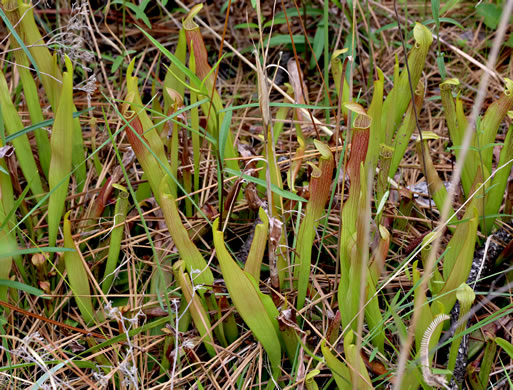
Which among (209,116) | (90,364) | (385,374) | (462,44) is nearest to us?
(385,374)

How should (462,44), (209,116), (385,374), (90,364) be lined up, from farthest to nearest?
1. (462,44)
2. (209,116)
3. (90,364)
4. (385,374)

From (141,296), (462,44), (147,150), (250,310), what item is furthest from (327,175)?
(462,44)

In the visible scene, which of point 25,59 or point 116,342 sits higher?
point 25,59

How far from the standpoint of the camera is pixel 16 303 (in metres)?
1.32

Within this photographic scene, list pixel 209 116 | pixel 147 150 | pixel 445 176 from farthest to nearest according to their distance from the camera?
1. pixel 445 176
2. pixel 209 116
3. pixel 147 150

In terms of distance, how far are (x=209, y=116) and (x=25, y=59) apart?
1.70 ft

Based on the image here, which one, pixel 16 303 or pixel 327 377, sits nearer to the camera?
pixel 327 377

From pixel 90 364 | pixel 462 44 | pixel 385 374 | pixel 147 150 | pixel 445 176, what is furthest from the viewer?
pixel 462 44

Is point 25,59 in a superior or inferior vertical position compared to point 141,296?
superior

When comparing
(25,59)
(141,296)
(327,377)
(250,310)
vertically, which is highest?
(25,59)

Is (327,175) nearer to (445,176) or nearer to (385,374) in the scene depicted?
(385,374)

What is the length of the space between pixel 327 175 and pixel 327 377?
0.45m

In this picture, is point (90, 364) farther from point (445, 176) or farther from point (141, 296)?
point (445, 176)

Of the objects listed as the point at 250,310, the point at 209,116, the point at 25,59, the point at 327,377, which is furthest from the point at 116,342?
the point at 25,59
